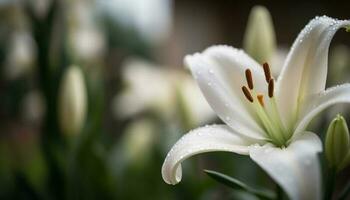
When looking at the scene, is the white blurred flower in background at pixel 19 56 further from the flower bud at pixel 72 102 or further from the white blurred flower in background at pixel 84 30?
the flower bud at pixel 72 102

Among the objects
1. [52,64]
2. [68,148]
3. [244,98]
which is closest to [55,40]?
[52,64]

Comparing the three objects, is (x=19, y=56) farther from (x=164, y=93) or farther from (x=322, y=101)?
(x=322, y=101)

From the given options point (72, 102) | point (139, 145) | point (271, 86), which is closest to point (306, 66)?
point (271, 86)

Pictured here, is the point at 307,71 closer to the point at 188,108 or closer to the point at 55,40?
the point at 188,108

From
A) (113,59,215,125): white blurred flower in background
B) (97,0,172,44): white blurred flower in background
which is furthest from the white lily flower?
(97,0,172,44): white blurred flower in background

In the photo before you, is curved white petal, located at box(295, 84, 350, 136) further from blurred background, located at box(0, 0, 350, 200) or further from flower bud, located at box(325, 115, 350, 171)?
blurred background, located at box(0, 0, 350, 200)

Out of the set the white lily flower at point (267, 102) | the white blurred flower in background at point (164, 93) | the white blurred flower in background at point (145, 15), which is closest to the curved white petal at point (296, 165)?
the white lily flower at point (267, 102)

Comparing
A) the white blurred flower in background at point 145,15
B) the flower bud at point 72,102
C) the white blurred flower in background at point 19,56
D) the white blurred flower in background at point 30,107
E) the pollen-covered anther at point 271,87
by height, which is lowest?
the pollen-covered anther at point 271,87
